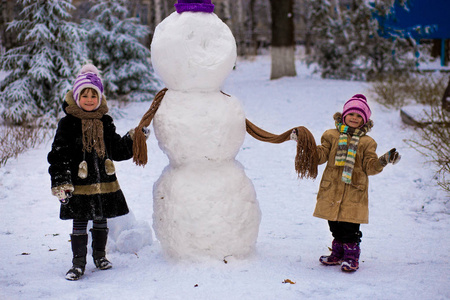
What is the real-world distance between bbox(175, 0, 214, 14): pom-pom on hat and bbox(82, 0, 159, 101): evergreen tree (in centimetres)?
762

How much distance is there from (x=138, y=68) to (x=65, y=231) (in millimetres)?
6899

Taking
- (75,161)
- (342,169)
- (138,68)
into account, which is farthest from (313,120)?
(75,161)

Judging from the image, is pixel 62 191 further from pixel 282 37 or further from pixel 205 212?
pixel 282 37

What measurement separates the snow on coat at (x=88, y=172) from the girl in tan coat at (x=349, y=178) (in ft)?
5.22

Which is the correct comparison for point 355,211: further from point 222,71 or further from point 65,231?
point 65,231

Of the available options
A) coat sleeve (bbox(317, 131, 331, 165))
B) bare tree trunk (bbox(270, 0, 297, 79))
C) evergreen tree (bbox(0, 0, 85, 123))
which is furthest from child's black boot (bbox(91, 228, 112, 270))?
bare tree trunk (bbox(270, 0, 297, 79))

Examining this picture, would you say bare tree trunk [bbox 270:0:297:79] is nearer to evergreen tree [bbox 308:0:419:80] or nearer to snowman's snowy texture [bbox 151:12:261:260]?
evergreen tree [bbox 308:0:419:80]

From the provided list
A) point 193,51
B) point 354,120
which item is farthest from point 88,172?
point 354,120

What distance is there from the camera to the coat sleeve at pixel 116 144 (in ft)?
12.0

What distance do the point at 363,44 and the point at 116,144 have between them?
1243cm

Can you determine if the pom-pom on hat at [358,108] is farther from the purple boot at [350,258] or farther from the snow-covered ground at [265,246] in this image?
the snow-covered ground at [265,246]

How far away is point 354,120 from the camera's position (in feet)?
12.2

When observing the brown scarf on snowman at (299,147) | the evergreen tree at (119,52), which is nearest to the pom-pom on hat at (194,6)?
the brown scarf on snowman at (299,147)

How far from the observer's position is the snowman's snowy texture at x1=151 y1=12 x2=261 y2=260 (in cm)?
347
